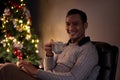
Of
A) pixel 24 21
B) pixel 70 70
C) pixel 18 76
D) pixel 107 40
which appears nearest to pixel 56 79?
pixel 70 70

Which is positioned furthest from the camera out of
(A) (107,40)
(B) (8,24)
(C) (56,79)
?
(B) (8,24)

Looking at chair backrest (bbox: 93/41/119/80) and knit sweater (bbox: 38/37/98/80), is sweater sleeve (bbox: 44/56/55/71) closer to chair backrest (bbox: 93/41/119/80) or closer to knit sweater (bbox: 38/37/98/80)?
knit sweater (bbox: 38/37/98/80)

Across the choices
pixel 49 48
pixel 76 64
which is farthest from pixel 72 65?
pixel 49 48

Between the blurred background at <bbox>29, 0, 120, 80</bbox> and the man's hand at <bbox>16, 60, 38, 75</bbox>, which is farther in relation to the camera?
the blurred background at <bbox>29, 0, 120, 80</bbox>

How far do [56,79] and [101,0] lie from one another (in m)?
1.20

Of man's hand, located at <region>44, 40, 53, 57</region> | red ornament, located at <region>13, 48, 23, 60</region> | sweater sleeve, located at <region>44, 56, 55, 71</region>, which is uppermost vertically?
man's hand, located at <region>44, 40, 53, 57</region>

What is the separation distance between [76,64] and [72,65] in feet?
0.37

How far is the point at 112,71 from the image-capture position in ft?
6.52

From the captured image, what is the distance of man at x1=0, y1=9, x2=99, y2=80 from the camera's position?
192 cm

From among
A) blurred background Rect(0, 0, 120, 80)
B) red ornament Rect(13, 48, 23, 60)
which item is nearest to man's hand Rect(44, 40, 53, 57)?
blurred background Rect(0, 0, 120, 80)

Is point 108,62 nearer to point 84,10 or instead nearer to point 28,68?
point 28,68

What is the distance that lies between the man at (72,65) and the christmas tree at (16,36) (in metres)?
1.36

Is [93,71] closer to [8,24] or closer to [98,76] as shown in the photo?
[98,76]

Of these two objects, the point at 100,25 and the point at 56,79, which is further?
the point at 100,25
